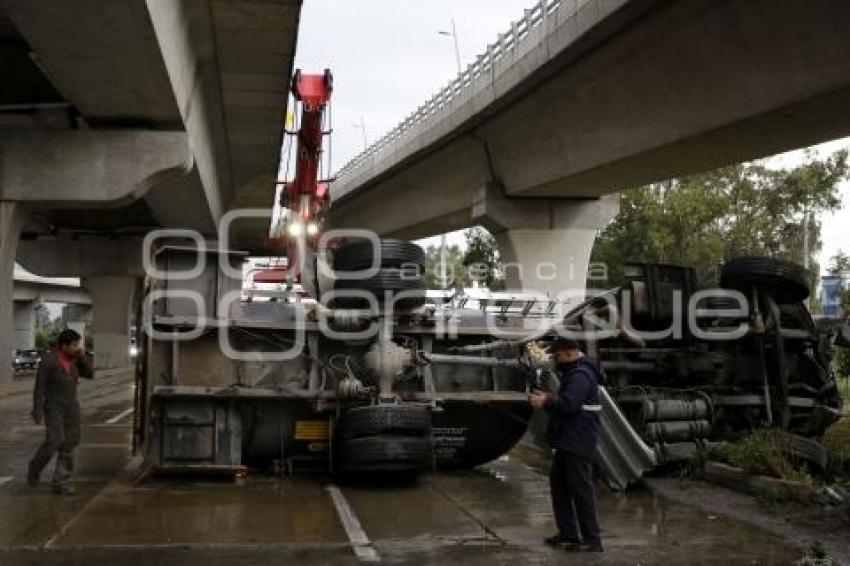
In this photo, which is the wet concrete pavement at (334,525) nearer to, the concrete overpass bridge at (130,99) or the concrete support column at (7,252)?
the concrete overpass bridge at (130,99)

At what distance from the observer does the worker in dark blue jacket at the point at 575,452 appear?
741 cm

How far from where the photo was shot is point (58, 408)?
10.0m

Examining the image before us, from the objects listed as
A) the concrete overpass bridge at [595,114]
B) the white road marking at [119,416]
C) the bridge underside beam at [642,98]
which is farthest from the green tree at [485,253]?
the white road marking at [119,416]

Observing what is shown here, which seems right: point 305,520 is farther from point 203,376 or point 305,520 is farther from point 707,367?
point 707,367

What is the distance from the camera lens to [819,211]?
129 feet

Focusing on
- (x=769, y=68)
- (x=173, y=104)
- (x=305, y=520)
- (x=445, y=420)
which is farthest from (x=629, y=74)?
(x=305, y=520)

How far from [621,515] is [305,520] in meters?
2.79

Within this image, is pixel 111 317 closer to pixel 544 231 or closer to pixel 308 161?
pixel 308 161

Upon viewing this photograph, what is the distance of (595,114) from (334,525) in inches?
523

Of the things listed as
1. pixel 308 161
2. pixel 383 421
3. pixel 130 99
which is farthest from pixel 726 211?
pixel 383 421

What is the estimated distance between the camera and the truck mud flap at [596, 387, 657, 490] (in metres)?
10.1

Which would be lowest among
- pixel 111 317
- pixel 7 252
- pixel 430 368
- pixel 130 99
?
pixel 430 368

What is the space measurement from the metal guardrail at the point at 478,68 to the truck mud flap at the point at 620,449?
9675 millimetres

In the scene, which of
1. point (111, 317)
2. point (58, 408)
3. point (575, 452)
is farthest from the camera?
point (111, 317)
